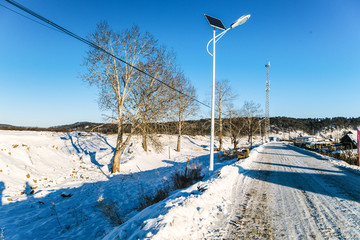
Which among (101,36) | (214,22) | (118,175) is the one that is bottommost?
(118,175)

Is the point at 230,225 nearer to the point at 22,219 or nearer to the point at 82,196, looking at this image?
the point at 22,219

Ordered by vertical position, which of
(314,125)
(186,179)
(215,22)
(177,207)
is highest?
(314,125)

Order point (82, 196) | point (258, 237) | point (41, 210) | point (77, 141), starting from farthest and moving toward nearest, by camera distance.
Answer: point (77, 141) → point (82, 196) → point (41, 210) → point (258, 237)

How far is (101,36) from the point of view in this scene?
11.5 m

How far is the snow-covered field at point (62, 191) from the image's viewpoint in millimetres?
5203

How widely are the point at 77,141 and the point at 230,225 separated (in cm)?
2143

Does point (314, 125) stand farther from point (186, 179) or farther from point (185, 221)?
point (185, 221)

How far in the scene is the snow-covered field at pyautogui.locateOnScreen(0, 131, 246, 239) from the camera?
5203 mm

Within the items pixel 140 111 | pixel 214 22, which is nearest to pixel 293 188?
pixel 214 22

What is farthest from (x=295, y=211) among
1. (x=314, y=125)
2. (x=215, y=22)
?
(x=314, y=125)

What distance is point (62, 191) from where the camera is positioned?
848cm

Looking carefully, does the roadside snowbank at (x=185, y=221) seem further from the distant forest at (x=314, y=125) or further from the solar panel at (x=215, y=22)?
the distant forest at (x=314, y=125)

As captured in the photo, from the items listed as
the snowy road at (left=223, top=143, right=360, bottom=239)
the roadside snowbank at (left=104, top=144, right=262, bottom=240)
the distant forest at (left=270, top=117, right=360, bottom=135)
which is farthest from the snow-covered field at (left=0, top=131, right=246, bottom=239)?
the distant forest at (left=270, top=117, right=360, bottom=135)

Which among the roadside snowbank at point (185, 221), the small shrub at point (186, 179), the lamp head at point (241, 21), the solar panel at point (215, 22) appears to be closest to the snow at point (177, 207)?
the roadside snowbank at point (185, 221)
